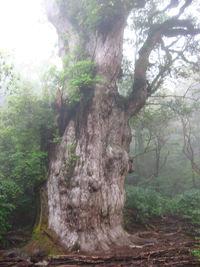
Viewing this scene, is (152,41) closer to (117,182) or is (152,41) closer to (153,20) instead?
(153,20)

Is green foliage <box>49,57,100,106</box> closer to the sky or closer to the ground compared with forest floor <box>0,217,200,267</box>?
closer to the sky

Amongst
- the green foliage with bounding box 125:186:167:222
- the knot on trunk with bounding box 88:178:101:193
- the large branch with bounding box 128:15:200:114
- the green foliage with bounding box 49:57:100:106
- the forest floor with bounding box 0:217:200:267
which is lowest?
the forest floor with bounding box 0:217:200:267

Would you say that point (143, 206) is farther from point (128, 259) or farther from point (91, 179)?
point (128, 259)

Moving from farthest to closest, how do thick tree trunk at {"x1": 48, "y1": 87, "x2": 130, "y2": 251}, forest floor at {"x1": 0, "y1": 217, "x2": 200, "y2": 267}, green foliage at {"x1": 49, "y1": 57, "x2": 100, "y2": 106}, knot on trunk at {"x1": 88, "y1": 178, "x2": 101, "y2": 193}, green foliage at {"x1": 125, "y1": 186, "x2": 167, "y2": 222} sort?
1. green foliage at {"x1": 125, "y1": 186, "x2": 167, "y2": 222}
2. green foliage at {"x1": 49, "y1": 57, "x2": 100, "y2": 106}
3. knot on trunk at {"x1": 88, "y1": 178, "x2": 101, "y2": 193}
4. thick tree trunk at {"x1": 48, "y1": 87, "x2": 130, "y2": 251}
5. forest floor at {"x1": 0, "y1": 217, "x2": 200, "y2": 267}

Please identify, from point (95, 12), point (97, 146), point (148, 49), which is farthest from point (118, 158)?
point (95, 12)

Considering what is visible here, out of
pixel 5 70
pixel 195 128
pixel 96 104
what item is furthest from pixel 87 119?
pixel 195 128

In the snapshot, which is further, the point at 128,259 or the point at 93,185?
the point at 93,185

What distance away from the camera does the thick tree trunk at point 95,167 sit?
852cm

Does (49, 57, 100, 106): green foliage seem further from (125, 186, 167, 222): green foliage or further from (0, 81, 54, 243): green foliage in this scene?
(125, 186, 167, 222): green foliage

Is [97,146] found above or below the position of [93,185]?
above

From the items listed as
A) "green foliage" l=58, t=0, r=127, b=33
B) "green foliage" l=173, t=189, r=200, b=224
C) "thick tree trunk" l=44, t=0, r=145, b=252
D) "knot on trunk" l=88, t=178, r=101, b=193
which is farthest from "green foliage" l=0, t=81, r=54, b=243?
"green foliage" l=173, t=189, r=200, b=224

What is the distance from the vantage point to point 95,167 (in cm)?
943

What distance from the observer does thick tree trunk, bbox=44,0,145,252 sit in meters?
8.52

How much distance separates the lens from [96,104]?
10508 millimetres
